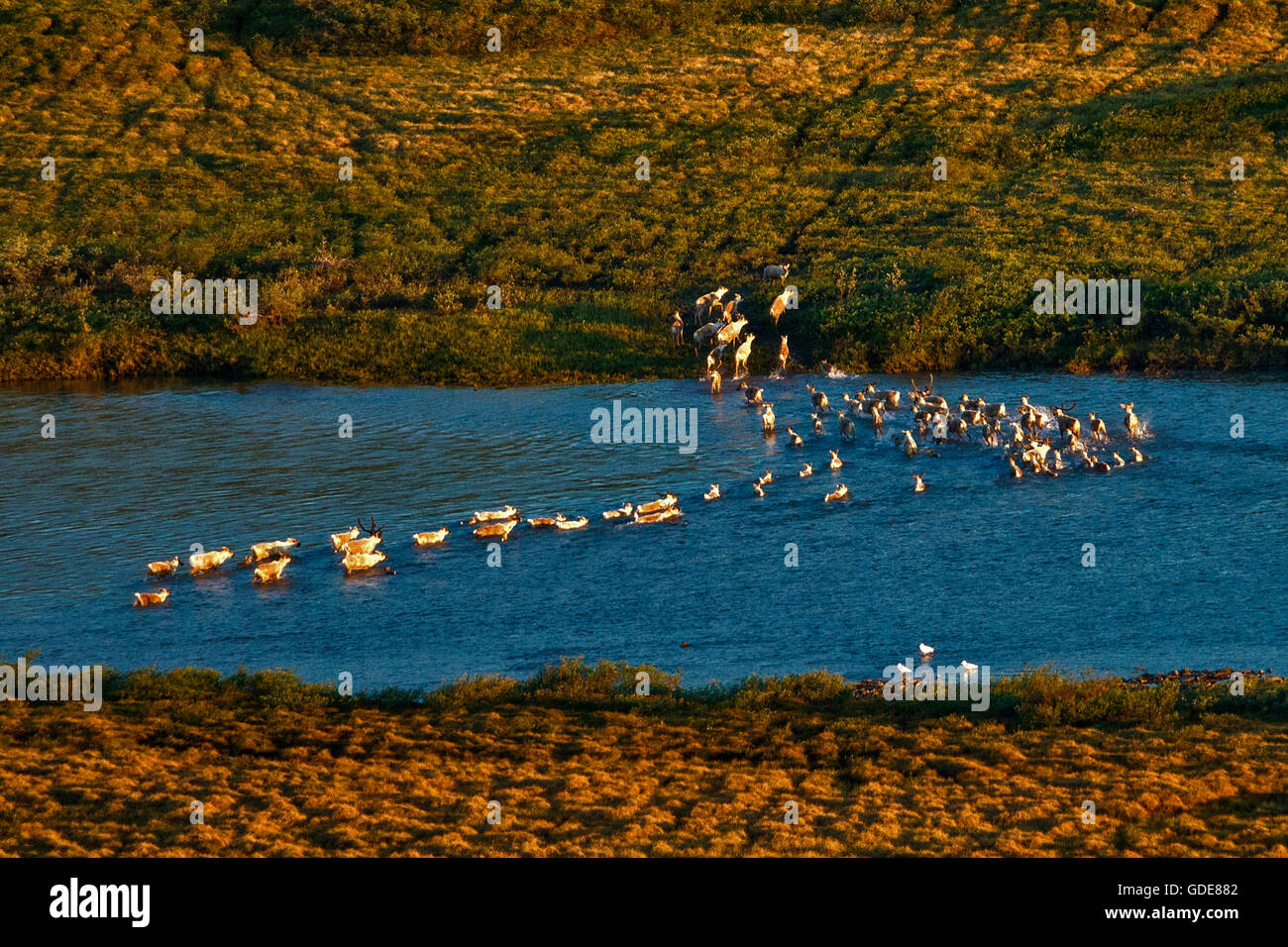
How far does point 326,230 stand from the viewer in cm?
4994

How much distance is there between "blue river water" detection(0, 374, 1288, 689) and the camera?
23.0 m

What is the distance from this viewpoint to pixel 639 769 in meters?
19.0

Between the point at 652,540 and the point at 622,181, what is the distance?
28028mm

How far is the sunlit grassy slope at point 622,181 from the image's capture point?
4116 cm

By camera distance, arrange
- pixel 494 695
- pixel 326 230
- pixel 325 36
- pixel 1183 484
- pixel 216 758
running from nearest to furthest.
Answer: pixel 216 758, pixel 494 695, pixel 1183 484, pixel 326 230, pixel 325 36

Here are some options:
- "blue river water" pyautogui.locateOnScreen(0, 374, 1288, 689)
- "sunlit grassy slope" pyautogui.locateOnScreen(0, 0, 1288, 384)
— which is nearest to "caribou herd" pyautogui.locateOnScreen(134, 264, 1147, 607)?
"blue river water" pyautogui.locateOnScreen(0, 374, 1288, 689)

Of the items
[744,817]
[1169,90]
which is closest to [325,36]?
[1169,90]

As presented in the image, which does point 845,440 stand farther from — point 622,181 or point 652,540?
point 622,181

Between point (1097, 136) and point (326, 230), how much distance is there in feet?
94.5

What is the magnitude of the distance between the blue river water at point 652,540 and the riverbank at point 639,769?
129 centimetres

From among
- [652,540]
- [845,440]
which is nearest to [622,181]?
[845,440]

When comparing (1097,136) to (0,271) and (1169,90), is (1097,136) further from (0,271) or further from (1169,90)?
(0,271)

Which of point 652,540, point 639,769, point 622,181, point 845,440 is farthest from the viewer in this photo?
point 622,181

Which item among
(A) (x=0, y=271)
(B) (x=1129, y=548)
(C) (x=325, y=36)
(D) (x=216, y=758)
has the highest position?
(C) (x=325, y=36)
